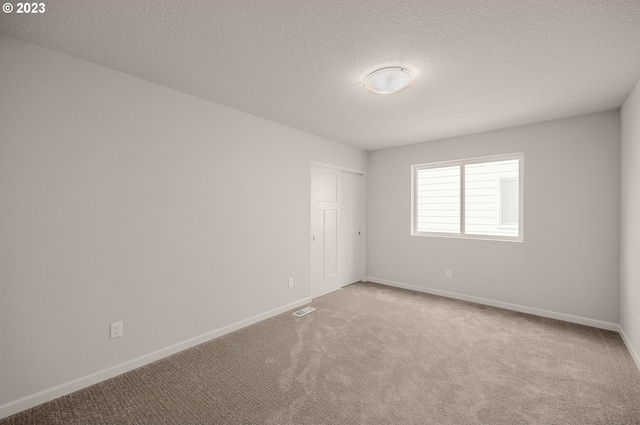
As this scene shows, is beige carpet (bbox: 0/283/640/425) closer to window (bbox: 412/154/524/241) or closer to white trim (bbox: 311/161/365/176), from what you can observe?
window (bbox: 412/154/524/241)

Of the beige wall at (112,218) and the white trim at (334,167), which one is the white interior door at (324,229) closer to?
the white trim at (334,167)

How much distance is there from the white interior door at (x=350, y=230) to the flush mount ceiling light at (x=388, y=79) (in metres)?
2.47

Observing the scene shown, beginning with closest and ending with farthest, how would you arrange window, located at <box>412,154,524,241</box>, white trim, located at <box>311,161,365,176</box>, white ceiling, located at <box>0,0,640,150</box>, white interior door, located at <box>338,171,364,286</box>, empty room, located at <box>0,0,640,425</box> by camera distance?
white ceiling, located at <box>0,0,640,150</box>
empty room, located at <box>0,0,640,425</box>
window, located at <box>412,154,524,241</box>
white trim, located at <box>311,161,365,176</box>
white interior door, located at <box>338,171,364,286</box>

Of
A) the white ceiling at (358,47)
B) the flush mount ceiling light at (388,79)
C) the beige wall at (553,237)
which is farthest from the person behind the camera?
the beige wall at (553,237)

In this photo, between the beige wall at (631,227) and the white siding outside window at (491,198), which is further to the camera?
the white siding outside window at (491,198)

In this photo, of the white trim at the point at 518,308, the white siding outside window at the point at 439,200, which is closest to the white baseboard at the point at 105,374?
the white trim at the point at 518,308

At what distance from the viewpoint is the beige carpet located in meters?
1.78

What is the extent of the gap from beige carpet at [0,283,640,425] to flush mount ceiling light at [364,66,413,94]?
234cm

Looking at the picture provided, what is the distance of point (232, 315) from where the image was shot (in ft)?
10.0

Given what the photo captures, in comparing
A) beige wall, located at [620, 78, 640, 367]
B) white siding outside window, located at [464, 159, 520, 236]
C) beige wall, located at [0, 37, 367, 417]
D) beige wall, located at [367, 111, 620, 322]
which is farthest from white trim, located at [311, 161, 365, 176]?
beige wall, located at [620, 78, 640, 367]

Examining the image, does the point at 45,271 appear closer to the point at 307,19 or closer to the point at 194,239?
the point at 194,239

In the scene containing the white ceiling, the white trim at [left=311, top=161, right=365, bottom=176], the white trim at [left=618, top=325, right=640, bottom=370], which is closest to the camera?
the white ceiling

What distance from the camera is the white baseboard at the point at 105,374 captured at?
1.81 metres

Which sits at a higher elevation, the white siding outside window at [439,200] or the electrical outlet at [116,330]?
the white siding outside window at [439,200]
